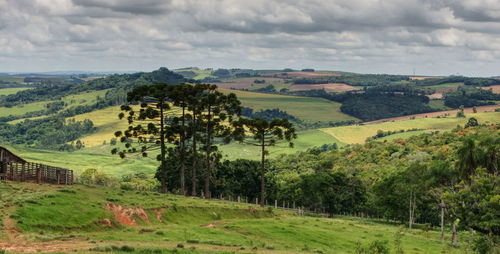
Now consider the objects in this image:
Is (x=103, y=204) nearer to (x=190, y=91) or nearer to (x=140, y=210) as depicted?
(x=140, y=210)

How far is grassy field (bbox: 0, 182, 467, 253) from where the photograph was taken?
1563 inches

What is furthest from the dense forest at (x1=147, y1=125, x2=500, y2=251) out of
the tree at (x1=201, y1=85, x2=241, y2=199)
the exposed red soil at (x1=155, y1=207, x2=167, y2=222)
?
the exposed red soil at (x1=155, y1=207, x2=167, y2=222)

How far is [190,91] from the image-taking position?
298 feet

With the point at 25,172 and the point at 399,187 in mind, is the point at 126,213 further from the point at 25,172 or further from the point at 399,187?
the point at 399,187

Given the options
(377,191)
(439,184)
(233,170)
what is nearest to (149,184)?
(233,170)

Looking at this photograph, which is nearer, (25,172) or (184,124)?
(25,172)

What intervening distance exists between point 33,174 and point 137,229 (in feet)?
71.6

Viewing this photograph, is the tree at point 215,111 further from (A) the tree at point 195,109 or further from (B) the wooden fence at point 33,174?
(B) the wooden fence at point 33,174

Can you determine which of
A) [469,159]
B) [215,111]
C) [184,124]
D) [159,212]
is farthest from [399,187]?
[159,212]

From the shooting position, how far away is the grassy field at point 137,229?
3969 centimetres

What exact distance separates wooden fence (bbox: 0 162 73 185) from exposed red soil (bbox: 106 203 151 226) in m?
13.8

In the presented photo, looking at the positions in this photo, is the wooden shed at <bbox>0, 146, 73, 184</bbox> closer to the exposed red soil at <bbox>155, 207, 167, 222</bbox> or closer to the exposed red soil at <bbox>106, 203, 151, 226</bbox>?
the exposed red soil at <bbox>106, 203, 151, 226</bbox>

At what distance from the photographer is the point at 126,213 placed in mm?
53875

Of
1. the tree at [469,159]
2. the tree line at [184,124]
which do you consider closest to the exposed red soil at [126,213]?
the tree line at [184,124]
